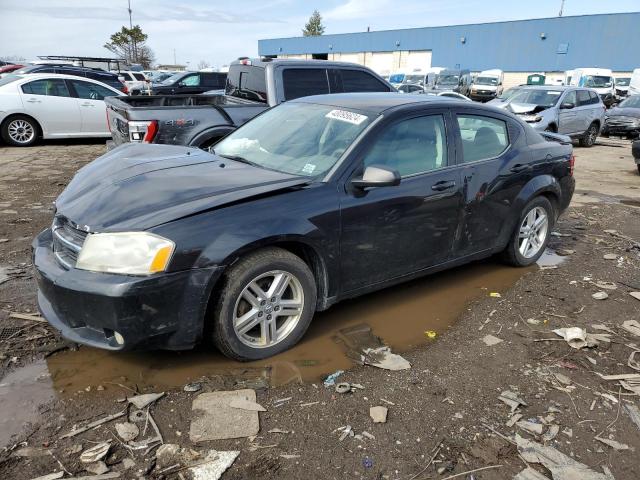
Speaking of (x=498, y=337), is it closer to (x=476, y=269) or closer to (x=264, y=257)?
(x=476, y=269)

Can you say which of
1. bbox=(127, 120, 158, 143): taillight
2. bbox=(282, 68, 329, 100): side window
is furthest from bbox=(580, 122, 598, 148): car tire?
bbox=(127, 120, 158, 143): taillight

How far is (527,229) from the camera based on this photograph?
5.16 metres

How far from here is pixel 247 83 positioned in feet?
25.7

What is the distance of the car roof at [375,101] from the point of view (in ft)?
13.1

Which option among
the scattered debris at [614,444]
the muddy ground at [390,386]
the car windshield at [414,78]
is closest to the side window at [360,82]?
the muddy ground at [390,386]

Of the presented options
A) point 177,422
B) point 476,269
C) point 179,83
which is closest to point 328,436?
point 177,422

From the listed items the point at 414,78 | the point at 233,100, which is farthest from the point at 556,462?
the point at 414,78

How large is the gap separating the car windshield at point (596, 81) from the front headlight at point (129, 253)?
3487 centimetres

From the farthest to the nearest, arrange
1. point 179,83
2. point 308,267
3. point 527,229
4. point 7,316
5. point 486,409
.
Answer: point 179,83
point 527,229
point 7,316
point 308,267
point 486,409

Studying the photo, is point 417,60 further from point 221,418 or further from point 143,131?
point 221,418

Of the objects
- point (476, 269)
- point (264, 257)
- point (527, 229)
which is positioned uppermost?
point (264, 257)

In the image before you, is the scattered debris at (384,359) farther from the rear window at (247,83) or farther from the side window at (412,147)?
the rear window at (247,83)

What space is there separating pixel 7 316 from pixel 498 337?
3722 mm

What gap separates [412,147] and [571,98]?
13.3m
